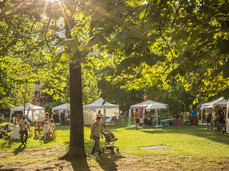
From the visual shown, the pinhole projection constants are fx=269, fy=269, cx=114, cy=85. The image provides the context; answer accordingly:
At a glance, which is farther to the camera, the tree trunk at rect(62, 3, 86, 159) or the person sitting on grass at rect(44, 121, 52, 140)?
the person sitting on grass at rect(44, 121, 52, 140)

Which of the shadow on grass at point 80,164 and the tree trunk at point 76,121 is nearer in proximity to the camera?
the shadow on grass at point 80,164

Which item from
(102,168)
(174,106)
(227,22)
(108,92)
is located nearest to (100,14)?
(108,92)

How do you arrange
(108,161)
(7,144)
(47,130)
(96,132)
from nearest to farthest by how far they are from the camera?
1. (108,161)
2. (96,132)
3. (7,144)
4. (47,130)

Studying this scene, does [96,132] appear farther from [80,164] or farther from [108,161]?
[80,164]

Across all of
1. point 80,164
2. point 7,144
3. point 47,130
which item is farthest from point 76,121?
point 47,130

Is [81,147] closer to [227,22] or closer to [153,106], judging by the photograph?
[227,22]

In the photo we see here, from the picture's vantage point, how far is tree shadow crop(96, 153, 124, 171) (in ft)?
30.1

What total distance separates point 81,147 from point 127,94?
5240 centimetres

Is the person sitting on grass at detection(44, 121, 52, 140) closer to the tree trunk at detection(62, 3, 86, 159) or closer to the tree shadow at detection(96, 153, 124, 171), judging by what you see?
the tree shadow at detection(96, 153, 124, 171)

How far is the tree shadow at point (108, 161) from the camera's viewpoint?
916 cm

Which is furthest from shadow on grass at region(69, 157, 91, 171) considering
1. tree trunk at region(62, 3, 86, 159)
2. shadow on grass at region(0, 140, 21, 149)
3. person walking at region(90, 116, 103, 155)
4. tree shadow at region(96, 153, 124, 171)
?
shadow on grass at region(0, 140, 21, 149)

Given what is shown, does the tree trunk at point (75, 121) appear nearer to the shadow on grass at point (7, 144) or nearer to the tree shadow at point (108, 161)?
the tree shadow at point (108, 161)

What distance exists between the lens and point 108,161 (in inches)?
403

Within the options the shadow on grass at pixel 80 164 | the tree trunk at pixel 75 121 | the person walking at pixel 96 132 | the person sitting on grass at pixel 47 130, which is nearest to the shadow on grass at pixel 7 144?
the person sitting on grass at pixel 47 130
